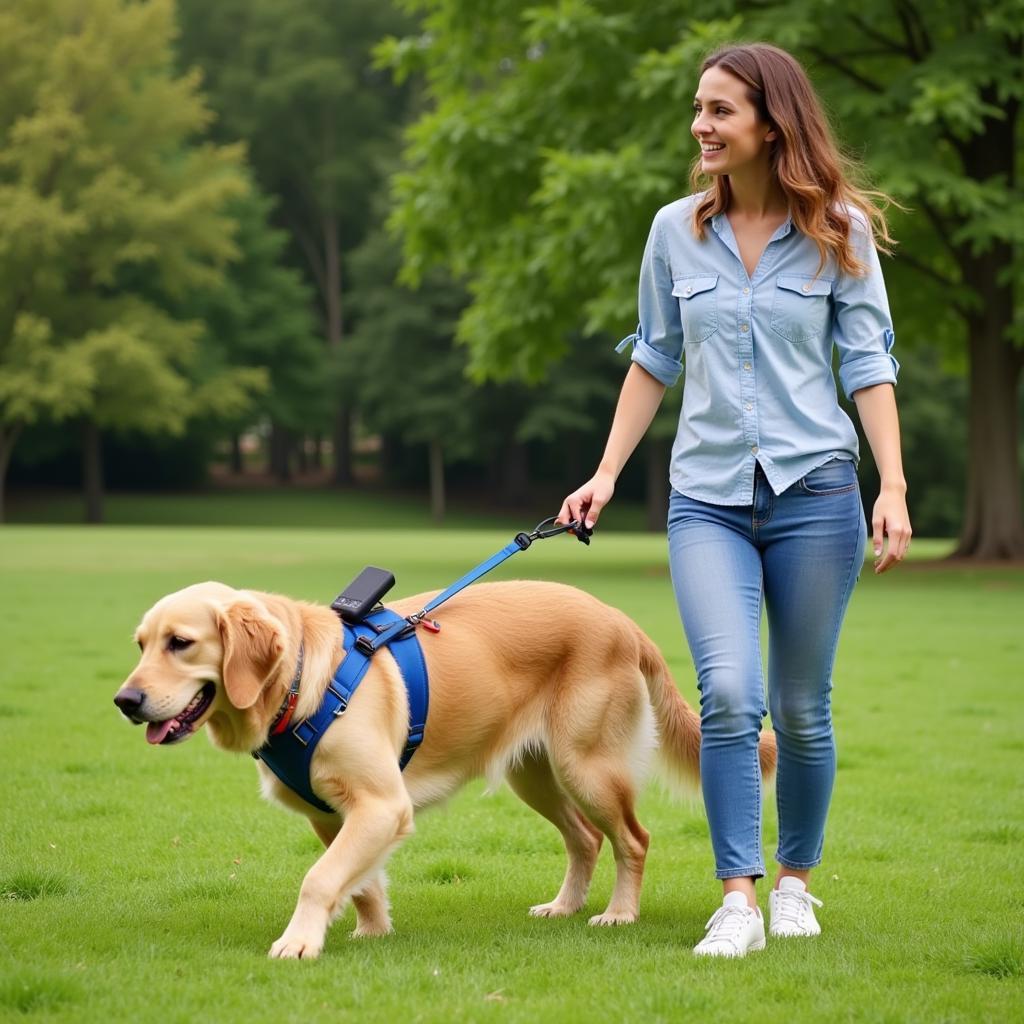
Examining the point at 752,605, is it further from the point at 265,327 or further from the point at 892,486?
the point at 265,327

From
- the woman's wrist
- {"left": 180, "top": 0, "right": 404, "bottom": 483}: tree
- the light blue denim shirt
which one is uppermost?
{"left": 180, "top": 0, "right": 404, "bottom": 483}: tree

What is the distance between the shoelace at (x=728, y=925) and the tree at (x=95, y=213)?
40.0 metres

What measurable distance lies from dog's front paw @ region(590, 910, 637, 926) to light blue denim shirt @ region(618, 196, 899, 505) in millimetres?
1477

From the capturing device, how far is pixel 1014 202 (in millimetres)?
18719

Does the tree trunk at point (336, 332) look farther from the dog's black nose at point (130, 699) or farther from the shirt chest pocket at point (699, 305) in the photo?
the dog's black nose at point (130, 699)

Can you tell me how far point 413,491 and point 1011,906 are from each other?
53049 mm

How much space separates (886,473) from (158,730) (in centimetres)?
229

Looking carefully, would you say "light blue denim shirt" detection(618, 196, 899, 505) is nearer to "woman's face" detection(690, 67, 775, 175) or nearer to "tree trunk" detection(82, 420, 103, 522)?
"woman's face" detection(690, 67, 775, 175)

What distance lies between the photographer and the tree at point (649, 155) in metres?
18.0

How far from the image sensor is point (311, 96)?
184 feet

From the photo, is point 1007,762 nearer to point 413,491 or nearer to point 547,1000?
point 547,1000

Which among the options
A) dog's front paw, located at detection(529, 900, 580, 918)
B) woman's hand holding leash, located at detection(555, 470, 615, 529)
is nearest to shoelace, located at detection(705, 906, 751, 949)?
dog's front paw, located at detection(529, 900, 580, 918)

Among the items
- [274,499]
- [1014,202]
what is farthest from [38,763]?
[274,499]

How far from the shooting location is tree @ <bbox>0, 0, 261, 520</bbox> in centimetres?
4303
